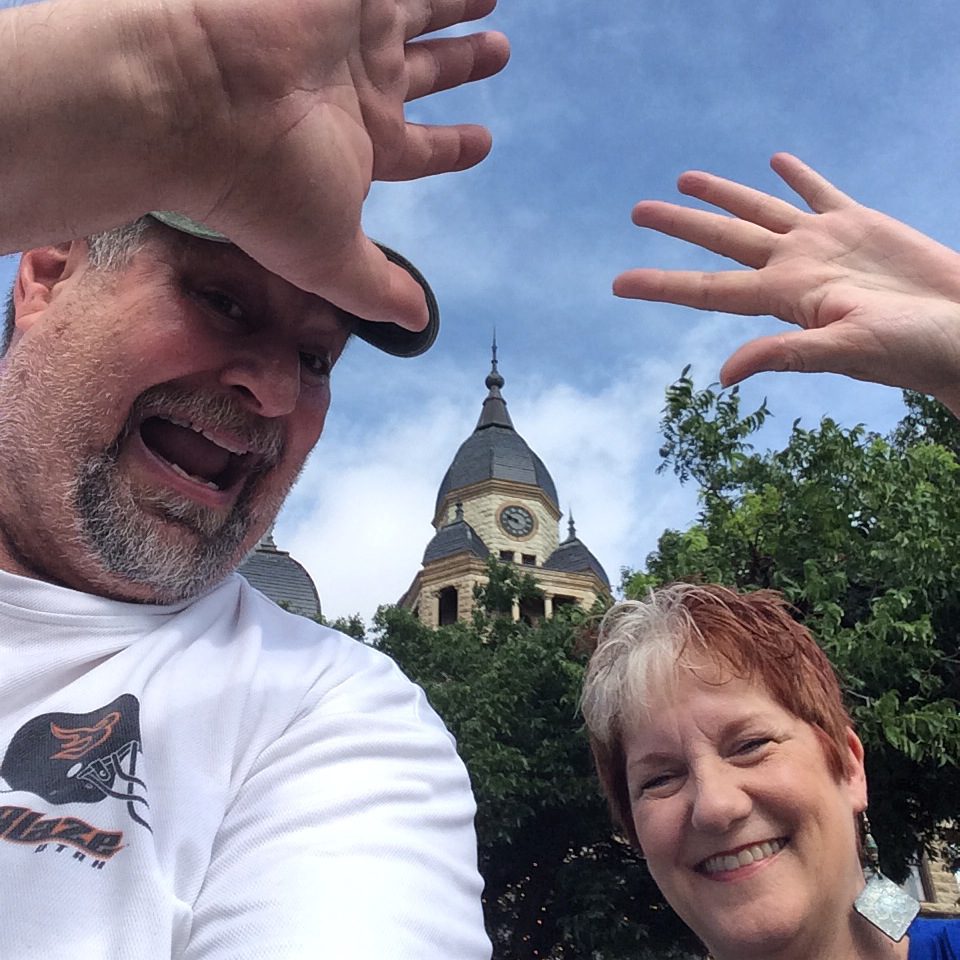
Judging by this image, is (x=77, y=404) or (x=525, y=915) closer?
(x=77, y=404)

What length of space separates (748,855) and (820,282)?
1232 millimetres

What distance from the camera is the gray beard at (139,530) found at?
5.20ft

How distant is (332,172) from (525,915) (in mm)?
12295

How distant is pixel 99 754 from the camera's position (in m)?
1.27

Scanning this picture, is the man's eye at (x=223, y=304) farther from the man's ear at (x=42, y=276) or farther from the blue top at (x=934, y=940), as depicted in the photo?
the blue top at (x=934, y=940)

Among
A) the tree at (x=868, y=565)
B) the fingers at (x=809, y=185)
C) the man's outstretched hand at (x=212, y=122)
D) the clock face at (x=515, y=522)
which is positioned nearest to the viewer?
the man's outstretched hand at (x=212, y=122)

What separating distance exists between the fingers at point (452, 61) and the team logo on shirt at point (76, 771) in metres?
0.99

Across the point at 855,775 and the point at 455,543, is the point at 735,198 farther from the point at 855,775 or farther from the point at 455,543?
the point at 455,543

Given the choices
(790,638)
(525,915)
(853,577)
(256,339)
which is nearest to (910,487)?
(853,577)

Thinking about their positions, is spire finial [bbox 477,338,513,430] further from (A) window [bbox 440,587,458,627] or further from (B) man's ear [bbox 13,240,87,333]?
(B) man's ear [bbox 13,240,87,333]

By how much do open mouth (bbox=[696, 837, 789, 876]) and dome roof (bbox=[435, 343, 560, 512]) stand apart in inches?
1809

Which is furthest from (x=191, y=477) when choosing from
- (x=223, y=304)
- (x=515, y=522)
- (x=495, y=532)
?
(x=515, y=522)

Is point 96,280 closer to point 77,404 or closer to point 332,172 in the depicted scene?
point 77,404

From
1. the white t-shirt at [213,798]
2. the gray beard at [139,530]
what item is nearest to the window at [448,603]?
the gray beard at [139,530]
